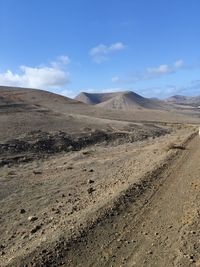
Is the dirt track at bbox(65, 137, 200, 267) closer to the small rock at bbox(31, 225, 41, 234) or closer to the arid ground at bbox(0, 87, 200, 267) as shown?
the arid ground at bbox(0, 87, 200, 267)

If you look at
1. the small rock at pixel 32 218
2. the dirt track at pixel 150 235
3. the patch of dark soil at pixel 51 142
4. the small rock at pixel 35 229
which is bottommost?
the patch of dark soil at pixel 51 142

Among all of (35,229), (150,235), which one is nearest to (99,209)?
(35,229)

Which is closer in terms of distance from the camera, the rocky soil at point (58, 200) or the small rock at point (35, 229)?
the rocky soil at point (58, 200)

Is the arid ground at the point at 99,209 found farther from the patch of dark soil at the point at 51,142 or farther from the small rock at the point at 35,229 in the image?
the patch of dark soil at the point at 51,142

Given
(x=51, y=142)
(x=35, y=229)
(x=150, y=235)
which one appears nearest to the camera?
(x=150, y=235)

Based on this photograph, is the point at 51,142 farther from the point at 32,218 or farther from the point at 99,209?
the point at 99,209

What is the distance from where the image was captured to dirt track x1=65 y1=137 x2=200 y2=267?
938cm

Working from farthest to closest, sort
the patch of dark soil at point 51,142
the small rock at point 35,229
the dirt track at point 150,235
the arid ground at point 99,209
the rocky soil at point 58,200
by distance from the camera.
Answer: the patch of dark soil at point 51,142 → the small rock at point 35,229 → the rocky soil at point 58,200 → the arid ground at point 99,209 → the dirt track at point 150,235

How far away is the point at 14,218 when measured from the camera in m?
14.5

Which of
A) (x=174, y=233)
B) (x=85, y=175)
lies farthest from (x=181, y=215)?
(x=85, y=175)

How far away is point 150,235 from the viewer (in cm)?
1061

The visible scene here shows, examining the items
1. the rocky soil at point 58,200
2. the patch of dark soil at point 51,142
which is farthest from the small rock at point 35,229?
the patch of dark soil at point 51,142

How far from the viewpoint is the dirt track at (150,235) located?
30.8ft

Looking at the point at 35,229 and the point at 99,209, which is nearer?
the point at 35,229
